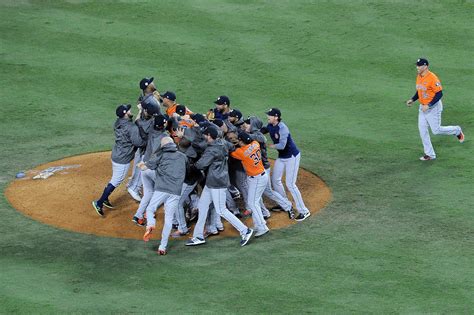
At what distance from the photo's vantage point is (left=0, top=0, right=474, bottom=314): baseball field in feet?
40.8

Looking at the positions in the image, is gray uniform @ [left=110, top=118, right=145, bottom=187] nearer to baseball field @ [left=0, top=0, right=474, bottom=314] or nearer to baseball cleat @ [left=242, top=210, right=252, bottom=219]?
baseball field @ [left=0, top=0, right=474, bottom=314]

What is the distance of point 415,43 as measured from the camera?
74.4ft

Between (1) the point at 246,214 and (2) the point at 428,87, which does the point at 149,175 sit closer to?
(1) the point at 246,214

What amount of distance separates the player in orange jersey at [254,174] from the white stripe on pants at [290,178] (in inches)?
28.2

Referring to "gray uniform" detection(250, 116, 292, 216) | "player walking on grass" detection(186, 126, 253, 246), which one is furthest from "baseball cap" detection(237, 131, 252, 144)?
"gray uniform" detection(250, 116, 292, 216)

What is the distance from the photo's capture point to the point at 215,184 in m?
14.0

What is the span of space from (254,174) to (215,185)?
716 millimetres

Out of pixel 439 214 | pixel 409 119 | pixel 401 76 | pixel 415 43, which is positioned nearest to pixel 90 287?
pixel 439 214

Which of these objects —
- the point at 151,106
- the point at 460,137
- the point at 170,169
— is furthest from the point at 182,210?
the point at 460,137

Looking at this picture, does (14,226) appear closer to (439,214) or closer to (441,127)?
(439,214)

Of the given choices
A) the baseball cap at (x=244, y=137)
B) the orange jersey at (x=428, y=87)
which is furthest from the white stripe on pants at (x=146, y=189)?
the orange jersey at (x=428, y=87)

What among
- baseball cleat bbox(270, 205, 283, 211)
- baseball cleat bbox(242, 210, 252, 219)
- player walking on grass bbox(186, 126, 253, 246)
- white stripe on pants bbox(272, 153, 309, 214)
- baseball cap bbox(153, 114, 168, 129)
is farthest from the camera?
baseball cleat bbox(270, 205, 283, 211)

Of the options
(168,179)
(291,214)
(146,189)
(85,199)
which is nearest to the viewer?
(168,179)

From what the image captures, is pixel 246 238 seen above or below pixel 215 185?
below
